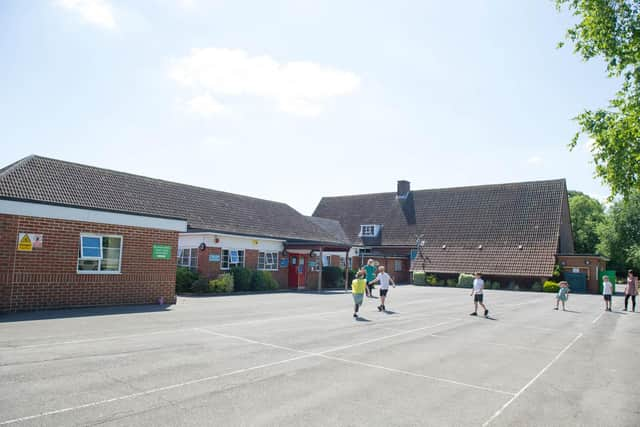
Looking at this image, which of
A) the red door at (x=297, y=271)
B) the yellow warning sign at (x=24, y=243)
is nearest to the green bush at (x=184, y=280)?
the red door at (x=297, y=271)

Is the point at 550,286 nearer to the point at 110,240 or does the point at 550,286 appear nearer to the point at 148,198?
the point at 148,198

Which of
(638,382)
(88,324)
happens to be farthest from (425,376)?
(88,324)

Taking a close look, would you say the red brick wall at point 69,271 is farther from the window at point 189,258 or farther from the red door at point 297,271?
the red door at point 297,271

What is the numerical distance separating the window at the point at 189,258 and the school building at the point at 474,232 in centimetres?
1625

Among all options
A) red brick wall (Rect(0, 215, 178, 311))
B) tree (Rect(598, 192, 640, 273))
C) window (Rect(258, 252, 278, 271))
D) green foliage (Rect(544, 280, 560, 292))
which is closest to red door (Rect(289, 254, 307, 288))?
window (Rect(258, 252, 278, 271))

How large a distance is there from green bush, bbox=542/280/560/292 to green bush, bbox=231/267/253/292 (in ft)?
66.6

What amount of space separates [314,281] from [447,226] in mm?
16075

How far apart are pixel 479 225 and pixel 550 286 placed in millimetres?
8714

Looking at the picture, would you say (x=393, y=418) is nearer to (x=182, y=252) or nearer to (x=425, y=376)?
(x=425, y=376)

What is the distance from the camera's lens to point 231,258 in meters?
24.4

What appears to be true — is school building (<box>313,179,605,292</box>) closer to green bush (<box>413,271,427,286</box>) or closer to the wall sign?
green bush (<box>413,271,427,286</box>)

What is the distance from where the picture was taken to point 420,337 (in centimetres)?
1095

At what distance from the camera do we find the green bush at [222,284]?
21688mm

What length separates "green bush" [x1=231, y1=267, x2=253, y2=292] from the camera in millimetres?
23188
